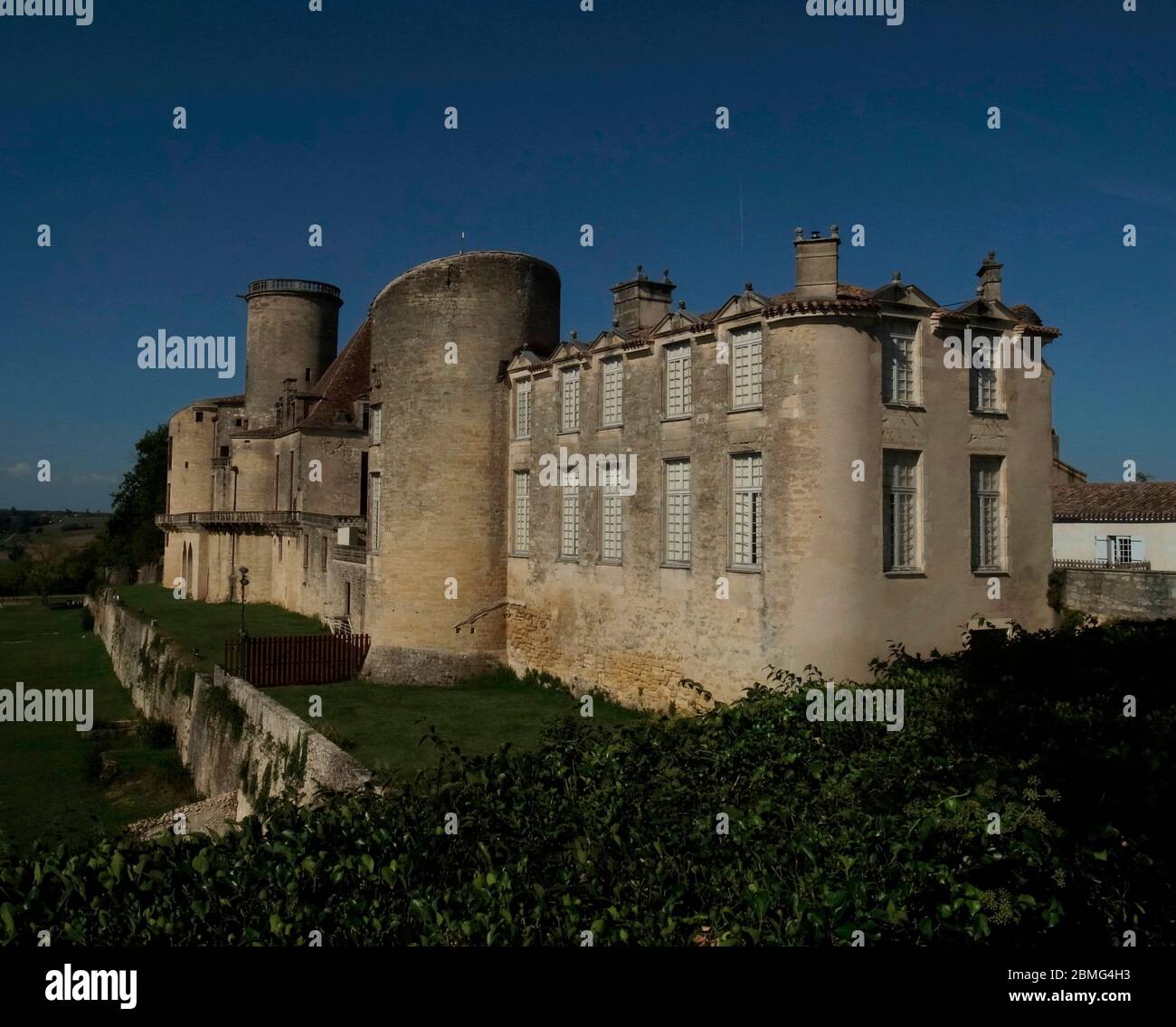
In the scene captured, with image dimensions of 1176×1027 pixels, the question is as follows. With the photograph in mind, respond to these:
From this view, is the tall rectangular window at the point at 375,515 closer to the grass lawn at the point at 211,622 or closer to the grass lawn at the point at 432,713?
the grass lawn at the point at 432,713

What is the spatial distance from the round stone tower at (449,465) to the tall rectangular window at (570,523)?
7.88 ft

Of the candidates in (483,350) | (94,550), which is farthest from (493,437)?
(94,550)

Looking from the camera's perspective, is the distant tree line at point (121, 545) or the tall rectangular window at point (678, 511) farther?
the distant tree line at point (121, 545)

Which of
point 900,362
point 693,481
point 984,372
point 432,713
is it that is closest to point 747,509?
point 693,481

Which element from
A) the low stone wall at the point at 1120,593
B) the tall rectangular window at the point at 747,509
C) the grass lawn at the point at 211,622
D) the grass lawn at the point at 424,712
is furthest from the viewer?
the grass lawn at the point at 211,622

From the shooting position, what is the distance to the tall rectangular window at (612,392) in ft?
69.2

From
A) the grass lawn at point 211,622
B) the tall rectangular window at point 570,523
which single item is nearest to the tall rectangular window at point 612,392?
the tall rectangular window at point 570,523

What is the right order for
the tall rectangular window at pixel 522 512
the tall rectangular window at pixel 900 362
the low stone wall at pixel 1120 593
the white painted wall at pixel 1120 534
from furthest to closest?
1. the white painted wall at pixel 1120 534
2. the tall rectangular window at pixel 522 512
3. the low stone wall at pixel 1120 593
4. the tall rectangular window at pixel 900 362

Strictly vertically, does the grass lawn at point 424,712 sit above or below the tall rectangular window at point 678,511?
below

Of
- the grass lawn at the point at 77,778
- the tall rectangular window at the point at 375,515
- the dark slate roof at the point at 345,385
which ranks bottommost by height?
the grass lawn at the point at 77,778

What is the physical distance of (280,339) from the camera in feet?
156
